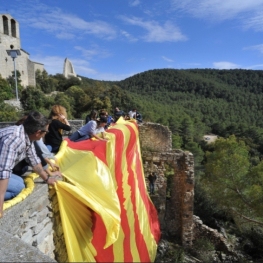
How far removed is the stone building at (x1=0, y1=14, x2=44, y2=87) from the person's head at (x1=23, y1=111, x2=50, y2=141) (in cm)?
3125

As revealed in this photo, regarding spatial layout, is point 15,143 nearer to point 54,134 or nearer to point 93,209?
point 93,209

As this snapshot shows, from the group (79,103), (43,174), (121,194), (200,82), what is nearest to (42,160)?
(43,174)

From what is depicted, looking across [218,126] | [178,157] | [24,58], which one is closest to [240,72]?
[218,126]

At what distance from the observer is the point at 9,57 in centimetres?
3042

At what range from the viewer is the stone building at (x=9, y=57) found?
30.1 m

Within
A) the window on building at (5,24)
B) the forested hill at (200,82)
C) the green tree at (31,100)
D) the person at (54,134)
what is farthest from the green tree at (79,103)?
the forested hill at (200,82)

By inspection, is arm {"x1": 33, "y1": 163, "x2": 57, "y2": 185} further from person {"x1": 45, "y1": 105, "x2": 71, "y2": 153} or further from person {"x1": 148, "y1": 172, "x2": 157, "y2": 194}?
person {"x1": 148, "y1": 172, "x2": 157, "y2": 194}

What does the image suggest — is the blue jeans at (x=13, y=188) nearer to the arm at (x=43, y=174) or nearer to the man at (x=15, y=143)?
the man at (x=15, y=143)

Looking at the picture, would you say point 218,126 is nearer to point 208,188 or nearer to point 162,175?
point 208,188

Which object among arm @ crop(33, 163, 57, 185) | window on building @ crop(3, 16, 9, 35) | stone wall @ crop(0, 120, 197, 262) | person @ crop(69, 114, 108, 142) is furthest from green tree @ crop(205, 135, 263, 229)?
window on building @ crop(3, 16, 9, 35)

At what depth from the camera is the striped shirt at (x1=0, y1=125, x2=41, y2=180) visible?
2.32m

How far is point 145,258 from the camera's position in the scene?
17.2ft

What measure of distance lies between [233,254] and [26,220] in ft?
31.0

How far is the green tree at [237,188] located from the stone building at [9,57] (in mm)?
26802
